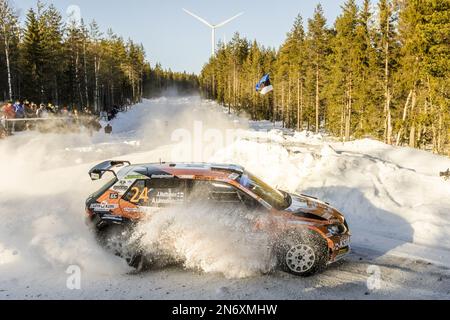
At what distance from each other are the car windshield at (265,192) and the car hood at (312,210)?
0.14 metres

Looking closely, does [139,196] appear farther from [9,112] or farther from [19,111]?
[19,111]

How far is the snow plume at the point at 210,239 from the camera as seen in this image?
597 cm

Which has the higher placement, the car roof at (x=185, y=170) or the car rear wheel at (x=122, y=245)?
the car roof at (x=185, y=170)

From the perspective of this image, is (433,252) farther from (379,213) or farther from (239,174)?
(239,174)

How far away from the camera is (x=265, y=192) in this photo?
6613 millimetres

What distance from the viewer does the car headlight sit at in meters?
6.17

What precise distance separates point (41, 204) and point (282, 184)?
712 cm

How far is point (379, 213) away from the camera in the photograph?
31.4 feet

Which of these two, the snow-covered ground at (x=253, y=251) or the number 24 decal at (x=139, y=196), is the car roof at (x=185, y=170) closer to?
the number 24 decal at (x=139, y=196)

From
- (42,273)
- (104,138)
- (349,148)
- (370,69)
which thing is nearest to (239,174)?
(42,273)

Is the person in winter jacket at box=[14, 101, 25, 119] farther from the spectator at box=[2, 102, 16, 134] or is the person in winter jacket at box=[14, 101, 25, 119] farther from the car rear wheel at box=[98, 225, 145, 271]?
the car rear wheel at box=[98, 225, 145, 271]

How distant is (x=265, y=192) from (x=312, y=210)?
2.79ft

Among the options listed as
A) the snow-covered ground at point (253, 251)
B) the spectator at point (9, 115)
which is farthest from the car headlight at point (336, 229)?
the spectator at point (9, 115)

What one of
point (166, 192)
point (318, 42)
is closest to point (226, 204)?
point (166, 192)
